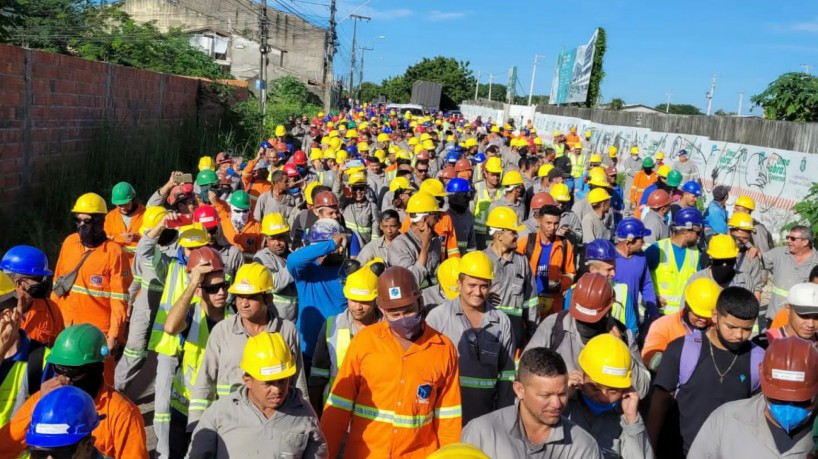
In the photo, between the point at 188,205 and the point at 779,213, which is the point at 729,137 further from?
the point at 188,205

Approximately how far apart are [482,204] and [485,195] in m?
0.27

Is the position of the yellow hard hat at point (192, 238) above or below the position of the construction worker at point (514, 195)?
below

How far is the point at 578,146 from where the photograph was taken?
18562 mm

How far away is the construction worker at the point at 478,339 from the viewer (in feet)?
15.8

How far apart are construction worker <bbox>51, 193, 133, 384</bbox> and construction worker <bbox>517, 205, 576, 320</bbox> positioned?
3.80 metres

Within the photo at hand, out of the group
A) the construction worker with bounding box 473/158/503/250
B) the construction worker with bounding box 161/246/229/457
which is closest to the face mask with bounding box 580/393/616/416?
the construction worker with bounding box 161/246/229/457

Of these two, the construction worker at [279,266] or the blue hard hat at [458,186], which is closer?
the construction worker at [279,266]

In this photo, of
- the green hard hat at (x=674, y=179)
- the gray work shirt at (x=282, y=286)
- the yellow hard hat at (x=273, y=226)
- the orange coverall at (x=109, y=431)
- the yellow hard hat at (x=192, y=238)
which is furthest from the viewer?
the green hard hat at (x=674, y=179)

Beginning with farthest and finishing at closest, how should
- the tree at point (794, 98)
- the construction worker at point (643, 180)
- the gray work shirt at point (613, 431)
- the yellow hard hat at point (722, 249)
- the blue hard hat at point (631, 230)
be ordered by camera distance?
the tree at point (794, 98) → the construction worker at point (643, 180) → the blue hard hat at point (631, 230) → the yellow hard hat at point (722, 249) → the gray work shirt at point (613, 431)

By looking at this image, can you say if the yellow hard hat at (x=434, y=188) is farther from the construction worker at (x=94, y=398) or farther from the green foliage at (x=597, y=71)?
the green foliage at (x=597, y=71)

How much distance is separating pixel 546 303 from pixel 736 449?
139 inches

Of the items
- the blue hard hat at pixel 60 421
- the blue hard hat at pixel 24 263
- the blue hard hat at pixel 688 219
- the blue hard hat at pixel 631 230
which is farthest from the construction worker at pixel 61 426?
the blue hard hat at pixel 688 219

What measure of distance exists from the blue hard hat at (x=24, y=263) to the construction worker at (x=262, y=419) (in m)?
2.03

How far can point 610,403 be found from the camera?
149 inches
